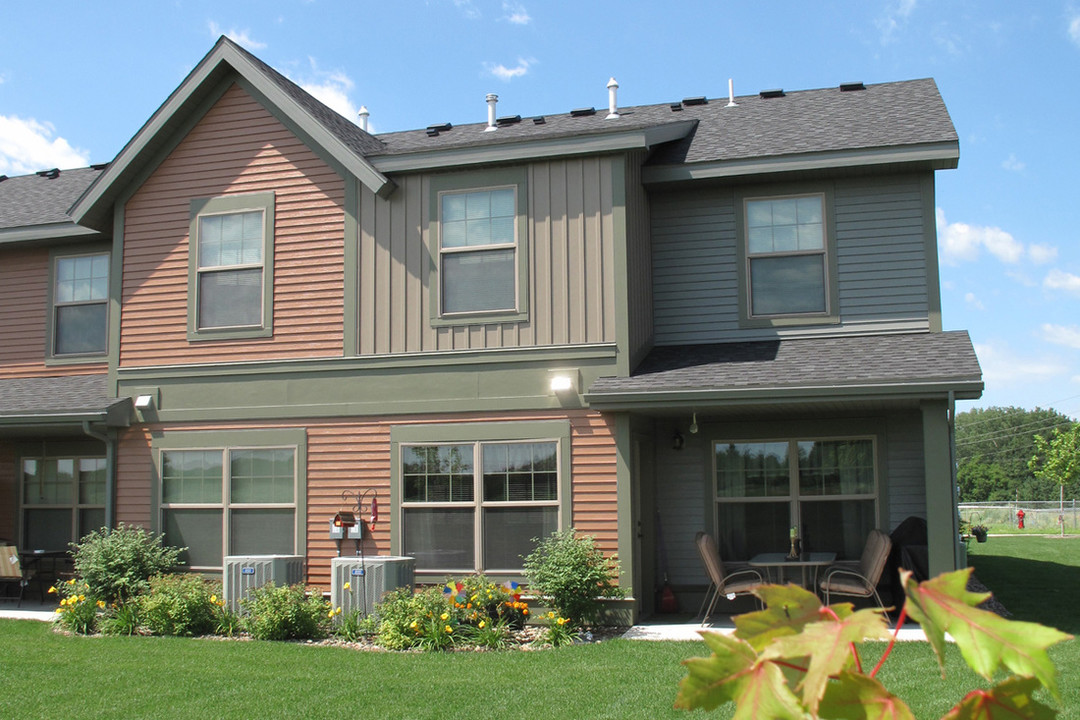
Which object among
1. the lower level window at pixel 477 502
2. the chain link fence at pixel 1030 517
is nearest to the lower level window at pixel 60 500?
the lower level window at pixel 477 502

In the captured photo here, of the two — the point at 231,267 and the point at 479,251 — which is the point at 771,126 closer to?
the point at 479,251

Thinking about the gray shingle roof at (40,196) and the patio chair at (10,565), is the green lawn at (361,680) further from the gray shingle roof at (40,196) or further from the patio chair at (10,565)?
the gray shingle roof at (40,196)

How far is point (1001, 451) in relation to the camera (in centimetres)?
9662

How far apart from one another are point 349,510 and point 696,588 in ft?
13.6

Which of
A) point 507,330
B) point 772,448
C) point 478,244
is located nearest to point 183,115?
point 478,244

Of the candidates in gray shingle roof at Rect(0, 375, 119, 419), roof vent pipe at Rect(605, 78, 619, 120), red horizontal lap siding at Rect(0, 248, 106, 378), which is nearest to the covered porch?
roof vent pipe at Rect(605, 78, 619, 120)

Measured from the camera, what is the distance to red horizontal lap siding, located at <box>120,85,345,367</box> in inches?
484

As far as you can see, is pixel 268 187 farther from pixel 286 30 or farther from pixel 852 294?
pixel 852 294

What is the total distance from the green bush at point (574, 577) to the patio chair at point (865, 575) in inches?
84.8

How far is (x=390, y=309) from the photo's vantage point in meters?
12.0

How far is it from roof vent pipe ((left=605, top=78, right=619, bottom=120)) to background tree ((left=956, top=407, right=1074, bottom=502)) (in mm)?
74195

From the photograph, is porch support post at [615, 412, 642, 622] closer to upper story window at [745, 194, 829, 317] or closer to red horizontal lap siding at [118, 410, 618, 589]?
red horizontal lap siding at [118, 410, 618, 589]

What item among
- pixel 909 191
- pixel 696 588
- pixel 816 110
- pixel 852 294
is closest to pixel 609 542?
pixel 696 588

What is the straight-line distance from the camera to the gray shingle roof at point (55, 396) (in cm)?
1258
